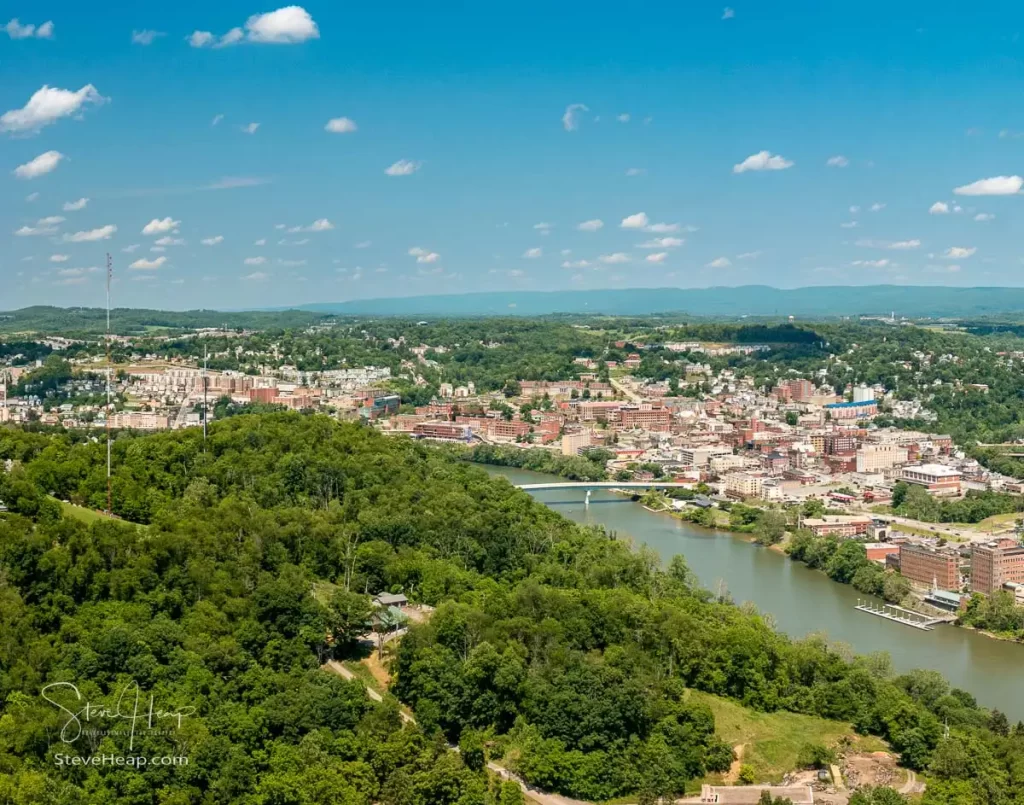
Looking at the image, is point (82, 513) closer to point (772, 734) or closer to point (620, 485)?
point (772, 734)

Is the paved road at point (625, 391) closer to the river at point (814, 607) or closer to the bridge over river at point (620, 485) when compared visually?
the bridge over river at point (620, 485)

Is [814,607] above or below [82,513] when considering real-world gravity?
below

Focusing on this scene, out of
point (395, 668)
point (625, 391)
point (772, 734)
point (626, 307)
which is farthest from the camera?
point (626, 307)

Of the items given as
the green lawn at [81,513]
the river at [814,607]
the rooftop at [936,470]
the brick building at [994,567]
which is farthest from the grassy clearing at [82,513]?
the rooftop at [936,470]

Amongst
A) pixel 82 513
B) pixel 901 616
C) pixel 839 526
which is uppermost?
pixel 82 513

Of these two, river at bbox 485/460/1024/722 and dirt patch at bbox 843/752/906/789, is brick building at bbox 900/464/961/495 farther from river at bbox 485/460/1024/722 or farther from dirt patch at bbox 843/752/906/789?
dirt patch at bbox 843/752/906/789

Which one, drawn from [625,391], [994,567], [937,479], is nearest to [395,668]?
[994,567]

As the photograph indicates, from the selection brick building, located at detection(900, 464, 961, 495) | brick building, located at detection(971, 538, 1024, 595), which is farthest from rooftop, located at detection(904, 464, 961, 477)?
brick building, located at detection(971, 538, 1024, 595)
